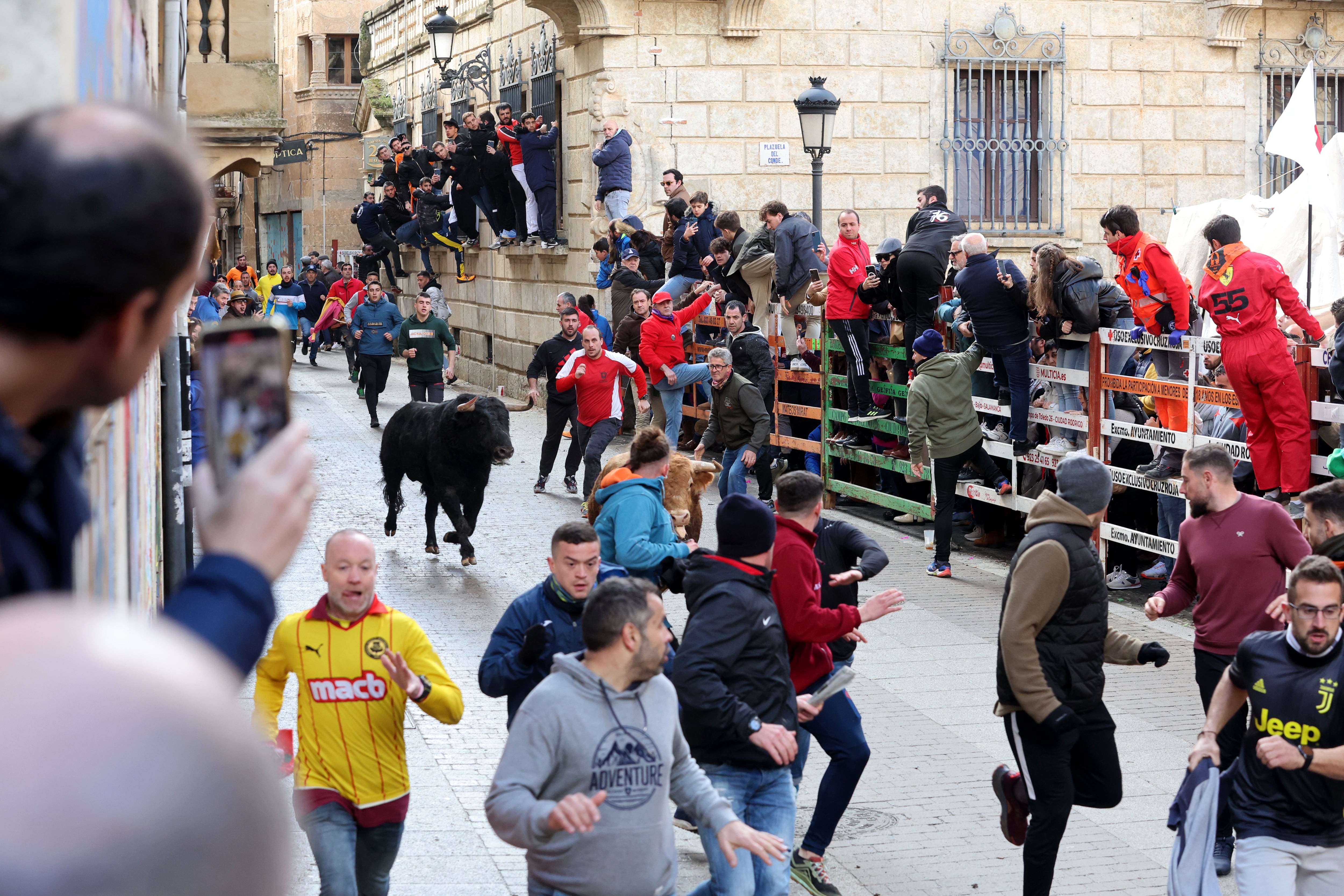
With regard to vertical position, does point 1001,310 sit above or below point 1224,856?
above

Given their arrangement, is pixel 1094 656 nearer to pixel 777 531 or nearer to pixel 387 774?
pixel 777 531

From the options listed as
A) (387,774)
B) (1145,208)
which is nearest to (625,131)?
(1145,208)

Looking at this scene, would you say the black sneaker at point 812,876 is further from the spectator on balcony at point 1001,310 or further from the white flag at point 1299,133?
the white flag at point 1299,133

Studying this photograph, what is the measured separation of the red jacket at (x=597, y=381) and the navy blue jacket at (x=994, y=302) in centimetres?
422

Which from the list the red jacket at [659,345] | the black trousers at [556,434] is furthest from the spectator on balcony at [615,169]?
the black trousers at [556,434]

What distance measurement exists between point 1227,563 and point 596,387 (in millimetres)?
9762

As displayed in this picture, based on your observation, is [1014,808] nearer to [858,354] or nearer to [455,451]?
[455,451]

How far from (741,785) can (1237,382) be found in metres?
6.44

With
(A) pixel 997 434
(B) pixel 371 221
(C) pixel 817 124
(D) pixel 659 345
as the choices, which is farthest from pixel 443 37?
(A) pixel 997 434

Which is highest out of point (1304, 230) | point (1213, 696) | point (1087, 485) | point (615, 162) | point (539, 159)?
point (539, 159)

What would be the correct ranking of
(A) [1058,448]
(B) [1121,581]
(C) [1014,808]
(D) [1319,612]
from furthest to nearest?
(A) [1058,448] < (B) [1121,581] < (C) [1014,808] < (D) [1319,612]

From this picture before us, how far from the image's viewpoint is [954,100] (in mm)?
22500

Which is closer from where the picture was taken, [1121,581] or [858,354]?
[1121,581]

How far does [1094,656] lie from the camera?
641 cm
